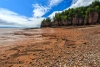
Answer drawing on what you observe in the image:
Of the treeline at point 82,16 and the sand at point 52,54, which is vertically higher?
the treeline at point 82,16

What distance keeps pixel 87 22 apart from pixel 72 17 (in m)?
15.4

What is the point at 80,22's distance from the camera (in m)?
74.8

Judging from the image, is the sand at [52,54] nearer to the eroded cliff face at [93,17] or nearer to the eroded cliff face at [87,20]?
the eroded cliff face at [93,17]

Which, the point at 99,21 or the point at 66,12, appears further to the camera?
the point at 66,12

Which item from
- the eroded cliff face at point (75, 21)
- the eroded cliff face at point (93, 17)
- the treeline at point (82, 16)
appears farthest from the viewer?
the eroded cliff face at point (75, 21)

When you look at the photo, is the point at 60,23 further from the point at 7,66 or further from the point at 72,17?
the point at 7,66

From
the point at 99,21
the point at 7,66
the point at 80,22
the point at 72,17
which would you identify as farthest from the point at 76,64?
the point at 72,17

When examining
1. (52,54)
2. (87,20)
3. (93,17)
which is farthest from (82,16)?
(52,54)

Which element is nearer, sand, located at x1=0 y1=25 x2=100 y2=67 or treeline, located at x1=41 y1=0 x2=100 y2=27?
sand, located at x1=0 y1=25 x2=100 y2=67

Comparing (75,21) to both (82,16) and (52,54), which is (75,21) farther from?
(52,54)

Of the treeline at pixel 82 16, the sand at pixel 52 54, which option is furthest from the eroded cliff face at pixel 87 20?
the sand at pixel 52 54

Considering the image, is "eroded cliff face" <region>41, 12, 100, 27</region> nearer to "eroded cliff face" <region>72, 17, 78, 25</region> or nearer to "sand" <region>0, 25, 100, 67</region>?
"eroded cliff face" <region>72, 17, 78, 25</region>

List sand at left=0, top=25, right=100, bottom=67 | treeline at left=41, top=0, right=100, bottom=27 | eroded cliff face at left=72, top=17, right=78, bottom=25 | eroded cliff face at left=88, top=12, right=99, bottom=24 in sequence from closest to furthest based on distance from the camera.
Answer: sand at left=0, top=25, right=100, bottom=67
eroded cliff face at left=88, top=12, right=99, bottom=24
treeline at left=41, top=0, right=100, bottom=27
eroded cliff face at left=72, top=17, right=78, bottom=25

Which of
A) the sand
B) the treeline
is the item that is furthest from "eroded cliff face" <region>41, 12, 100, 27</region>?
the sand
